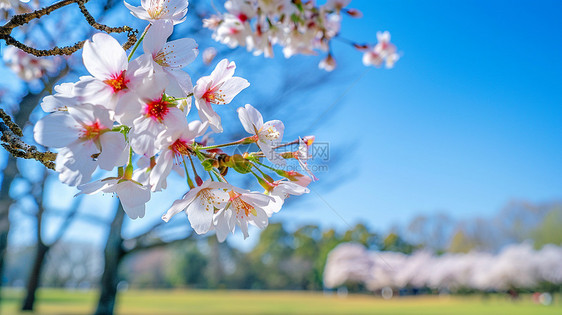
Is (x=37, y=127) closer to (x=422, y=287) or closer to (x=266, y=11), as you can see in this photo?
(x=266, y=11)

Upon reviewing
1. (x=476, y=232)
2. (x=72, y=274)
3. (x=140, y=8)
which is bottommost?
(x=72, y=274)

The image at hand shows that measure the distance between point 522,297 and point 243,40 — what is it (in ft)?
68.0

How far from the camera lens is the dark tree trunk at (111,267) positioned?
4812 millimetres

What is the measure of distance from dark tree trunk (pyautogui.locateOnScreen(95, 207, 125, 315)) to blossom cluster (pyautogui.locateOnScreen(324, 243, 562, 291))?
11.8 meters

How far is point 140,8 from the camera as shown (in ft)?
1.81

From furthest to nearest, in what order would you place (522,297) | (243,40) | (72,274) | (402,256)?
(72,274)
(402,256)
(522,297)
(243,40)

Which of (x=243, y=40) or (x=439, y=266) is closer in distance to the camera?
(x=243, y=40)

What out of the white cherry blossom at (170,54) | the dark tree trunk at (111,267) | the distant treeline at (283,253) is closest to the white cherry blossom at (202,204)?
the white cherry blossom at (170,54)

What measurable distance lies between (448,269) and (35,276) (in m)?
17.6

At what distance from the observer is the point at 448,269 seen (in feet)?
59.8

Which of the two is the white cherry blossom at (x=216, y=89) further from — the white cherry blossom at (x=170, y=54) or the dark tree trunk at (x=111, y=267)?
the dark tree trunk at (x=111, y=267)

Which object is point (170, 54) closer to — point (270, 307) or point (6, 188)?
point (6, 188)

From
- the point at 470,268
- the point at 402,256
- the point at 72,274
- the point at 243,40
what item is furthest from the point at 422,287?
the point at 243,40

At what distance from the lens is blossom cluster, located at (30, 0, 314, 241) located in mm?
402
